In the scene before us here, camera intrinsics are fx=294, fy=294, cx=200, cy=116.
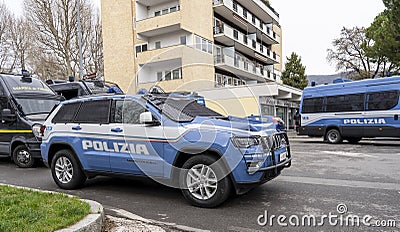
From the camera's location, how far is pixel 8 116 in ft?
28.8

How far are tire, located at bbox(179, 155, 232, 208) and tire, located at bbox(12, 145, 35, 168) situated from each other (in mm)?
6096

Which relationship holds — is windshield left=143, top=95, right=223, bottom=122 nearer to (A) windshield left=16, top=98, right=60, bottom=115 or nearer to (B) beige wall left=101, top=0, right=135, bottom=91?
(A) windshield left=16, top=98, right=60, bottom=115

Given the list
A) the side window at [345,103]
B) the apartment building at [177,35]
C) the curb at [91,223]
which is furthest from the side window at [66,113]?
the apartment building at [177,35]

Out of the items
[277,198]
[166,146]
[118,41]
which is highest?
[118,41]

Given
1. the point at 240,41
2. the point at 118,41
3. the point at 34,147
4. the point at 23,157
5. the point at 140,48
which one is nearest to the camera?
the point at 34,147

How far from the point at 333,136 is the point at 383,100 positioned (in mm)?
2852

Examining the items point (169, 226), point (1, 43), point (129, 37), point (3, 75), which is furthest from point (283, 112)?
point (1, 43)

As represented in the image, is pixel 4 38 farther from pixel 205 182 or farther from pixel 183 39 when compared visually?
pixel 205 182

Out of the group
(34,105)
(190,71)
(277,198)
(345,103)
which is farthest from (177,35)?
(277,198)

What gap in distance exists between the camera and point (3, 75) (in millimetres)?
9555

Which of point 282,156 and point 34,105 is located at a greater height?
point 34,105

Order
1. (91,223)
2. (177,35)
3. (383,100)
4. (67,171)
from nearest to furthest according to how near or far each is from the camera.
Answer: (91,223)
(67,171)
(383,100)
(177,35)

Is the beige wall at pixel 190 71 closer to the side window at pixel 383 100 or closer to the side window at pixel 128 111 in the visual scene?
the side window at pixel 128 111

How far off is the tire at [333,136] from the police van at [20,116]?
12.8 meters
